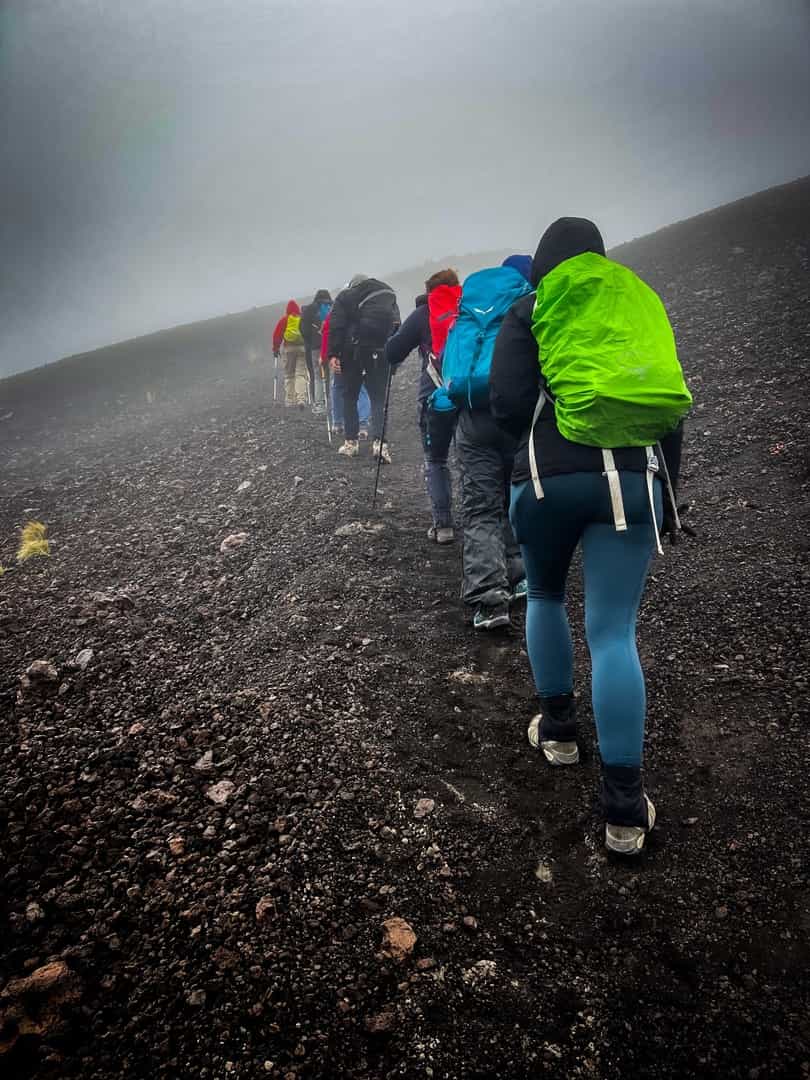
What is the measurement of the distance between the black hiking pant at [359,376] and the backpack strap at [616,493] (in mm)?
7714

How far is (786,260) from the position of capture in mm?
14070

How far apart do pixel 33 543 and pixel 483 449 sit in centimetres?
598

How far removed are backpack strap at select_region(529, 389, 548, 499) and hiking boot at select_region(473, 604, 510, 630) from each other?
2243mm

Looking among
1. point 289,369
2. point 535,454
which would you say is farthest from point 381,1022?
point 289,369

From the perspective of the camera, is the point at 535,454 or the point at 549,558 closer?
the point at 535,454

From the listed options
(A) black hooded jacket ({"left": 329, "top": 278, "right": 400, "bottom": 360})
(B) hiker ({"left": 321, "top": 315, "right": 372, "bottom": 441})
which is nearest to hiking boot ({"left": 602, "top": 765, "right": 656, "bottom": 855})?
(A) black hooded jacket ({"left": 329, "top": 278, "right": 400, "bottom": 360})

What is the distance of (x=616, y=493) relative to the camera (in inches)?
96.4

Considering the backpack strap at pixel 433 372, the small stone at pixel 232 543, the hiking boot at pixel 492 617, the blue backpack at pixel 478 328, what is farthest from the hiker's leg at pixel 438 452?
the small stone at pixel 232 543

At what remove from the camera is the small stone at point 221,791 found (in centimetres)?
294

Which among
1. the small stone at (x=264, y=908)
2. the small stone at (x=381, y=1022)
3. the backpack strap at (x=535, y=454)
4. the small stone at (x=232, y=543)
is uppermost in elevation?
the backpack strap at (x=535, y=454)

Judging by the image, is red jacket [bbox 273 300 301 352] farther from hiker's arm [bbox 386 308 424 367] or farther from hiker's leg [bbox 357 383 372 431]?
hiker's arm [bbox 386 308 424 367]

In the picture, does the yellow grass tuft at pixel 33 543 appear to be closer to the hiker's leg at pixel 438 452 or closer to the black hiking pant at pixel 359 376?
the hiker's leg at pixel 438 452

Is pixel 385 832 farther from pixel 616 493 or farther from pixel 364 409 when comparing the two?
pixel 364 409

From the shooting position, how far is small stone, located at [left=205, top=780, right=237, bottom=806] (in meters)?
2.94
